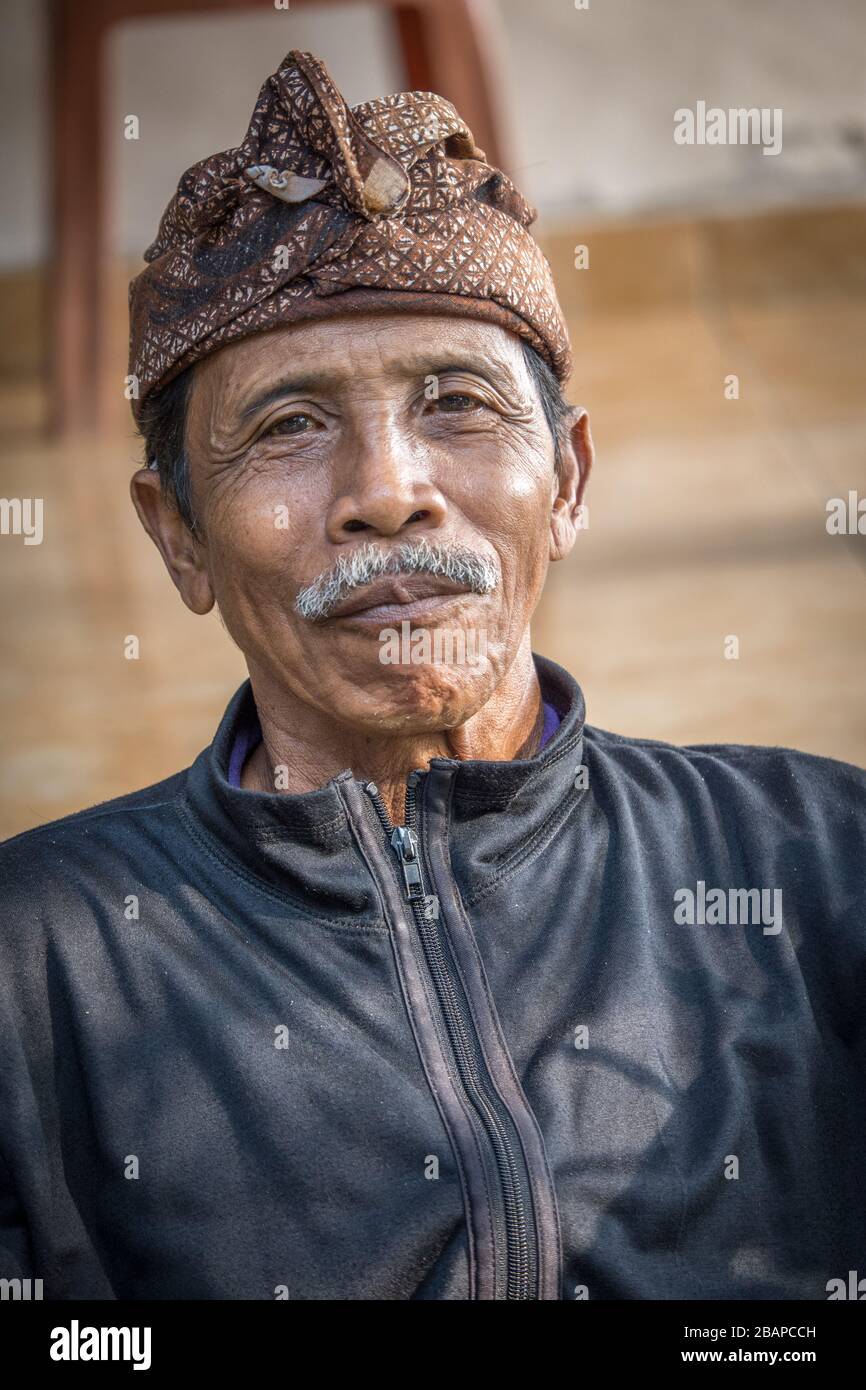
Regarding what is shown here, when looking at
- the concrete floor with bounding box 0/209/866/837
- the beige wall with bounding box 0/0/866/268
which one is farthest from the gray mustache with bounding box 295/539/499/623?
the beige wall with bounding box 0/0/866/268

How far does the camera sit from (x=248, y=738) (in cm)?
200

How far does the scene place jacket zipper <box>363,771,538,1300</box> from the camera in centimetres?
158

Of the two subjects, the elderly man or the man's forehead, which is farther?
the man's forehead

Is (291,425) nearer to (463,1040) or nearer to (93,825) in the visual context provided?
(93,825)

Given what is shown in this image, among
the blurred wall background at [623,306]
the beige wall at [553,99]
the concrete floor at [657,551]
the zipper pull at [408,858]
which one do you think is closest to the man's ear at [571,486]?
the zipper pull at [408,858]

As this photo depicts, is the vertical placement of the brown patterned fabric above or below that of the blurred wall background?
below

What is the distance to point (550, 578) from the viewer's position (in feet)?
22.9

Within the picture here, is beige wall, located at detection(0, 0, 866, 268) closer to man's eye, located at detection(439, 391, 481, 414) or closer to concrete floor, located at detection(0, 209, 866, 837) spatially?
concrete floor, located at detection(0, 209, 866, 837)

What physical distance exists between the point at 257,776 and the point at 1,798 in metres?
2.82

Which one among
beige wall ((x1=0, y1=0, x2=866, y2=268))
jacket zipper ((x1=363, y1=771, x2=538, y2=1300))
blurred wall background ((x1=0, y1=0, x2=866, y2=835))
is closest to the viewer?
jacket zipper ((x1=363, y1=771, x2=538, y2=1300))

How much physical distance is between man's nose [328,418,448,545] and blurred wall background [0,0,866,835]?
151 inches

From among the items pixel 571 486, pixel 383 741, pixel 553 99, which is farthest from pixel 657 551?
pixel 383 741

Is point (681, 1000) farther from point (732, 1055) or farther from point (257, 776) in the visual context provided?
point (257, 776)

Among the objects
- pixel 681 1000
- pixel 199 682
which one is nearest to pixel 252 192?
pixel 681 1000
